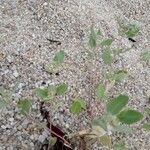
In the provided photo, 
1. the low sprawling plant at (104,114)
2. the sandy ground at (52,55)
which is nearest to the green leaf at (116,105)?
the low sprawling plant at (104,114)

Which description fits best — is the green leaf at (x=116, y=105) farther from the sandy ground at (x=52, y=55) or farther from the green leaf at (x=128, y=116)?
the sandy ground at (x=52, y=55)

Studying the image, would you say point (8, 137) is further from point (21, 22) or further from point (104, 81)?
point (21, 22)

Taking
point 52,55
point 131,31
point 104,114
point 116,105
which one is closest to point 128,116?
point 116,105

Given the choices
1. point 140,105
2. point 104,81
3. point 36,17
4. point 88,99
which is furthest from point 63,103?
point 36,17

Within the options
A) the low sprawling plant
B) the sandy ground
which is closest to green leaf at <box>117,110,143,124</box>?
the low sprawling plant

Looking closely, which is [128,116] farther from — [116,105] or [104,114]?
[104,114]

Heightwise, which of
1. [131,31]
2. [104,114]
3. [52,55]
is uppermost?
[131,31]

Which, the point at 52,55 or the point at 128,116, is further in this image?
the point at 52,55

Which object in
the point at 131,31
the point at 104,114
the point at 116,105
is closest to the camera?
the point at 116,105

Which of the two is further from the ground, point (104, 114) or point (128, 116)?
point (128, 116)
